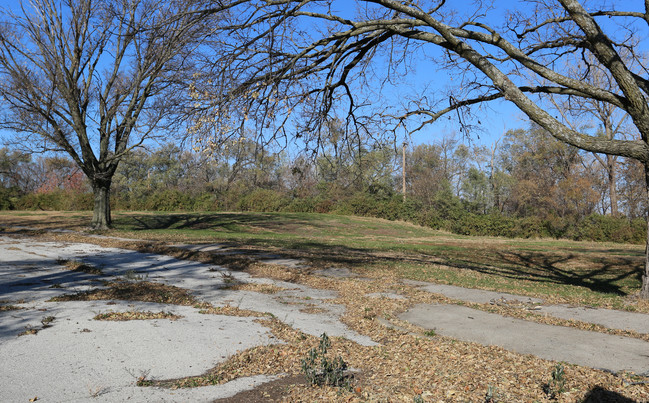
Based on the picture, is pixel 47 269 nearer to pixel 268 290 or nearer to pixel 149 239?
pixel 268 290

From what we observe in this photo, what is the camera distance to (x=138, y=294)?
766cm

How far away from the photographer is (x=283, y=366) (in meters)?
4.69

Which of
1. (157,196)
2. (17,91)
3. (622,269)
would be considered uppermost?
(17,91)

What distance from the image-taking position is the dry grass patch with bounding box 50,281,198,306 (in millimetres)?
7164

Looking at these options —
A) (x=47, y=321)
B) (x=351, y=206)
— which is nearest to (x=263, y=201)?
(x=351, y=206)

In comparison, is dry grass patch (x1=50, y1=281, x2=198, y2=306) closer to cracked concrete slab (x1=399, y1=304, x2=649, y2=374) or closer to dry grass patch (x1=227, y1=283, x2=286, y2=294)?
dry grass patch (x1=227, y1=283, x2=286, y2=294)

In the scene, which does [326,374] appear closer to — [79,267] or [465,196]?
[79,267]

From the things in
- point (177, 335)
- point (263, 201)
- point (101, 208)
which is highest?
point (263, 201)

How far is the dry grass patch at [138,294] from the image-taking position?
7164 millimetres

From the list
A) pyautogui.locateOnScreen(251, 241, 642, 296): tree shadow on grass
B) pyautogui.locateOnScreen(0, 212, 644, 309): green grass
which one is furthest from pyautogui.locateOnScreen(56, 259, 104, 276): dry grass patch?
pyautogui.locateOnScreen(0, 212, 644, 309): green grass

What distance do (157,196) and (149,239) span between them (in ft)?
87.7

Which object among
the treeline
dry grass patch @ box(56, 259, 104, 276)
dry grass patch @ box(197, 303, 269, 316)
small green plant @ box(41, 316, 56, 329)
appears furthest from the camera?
the treeline

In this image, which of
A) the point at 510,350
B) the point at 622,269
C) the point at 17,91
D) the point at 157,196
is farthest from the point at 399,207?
the point at 510,350

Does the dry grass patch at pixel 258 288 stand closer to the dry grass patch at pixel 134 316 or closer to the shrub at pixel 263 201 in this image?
the dry grass patch at pixel 134 316
